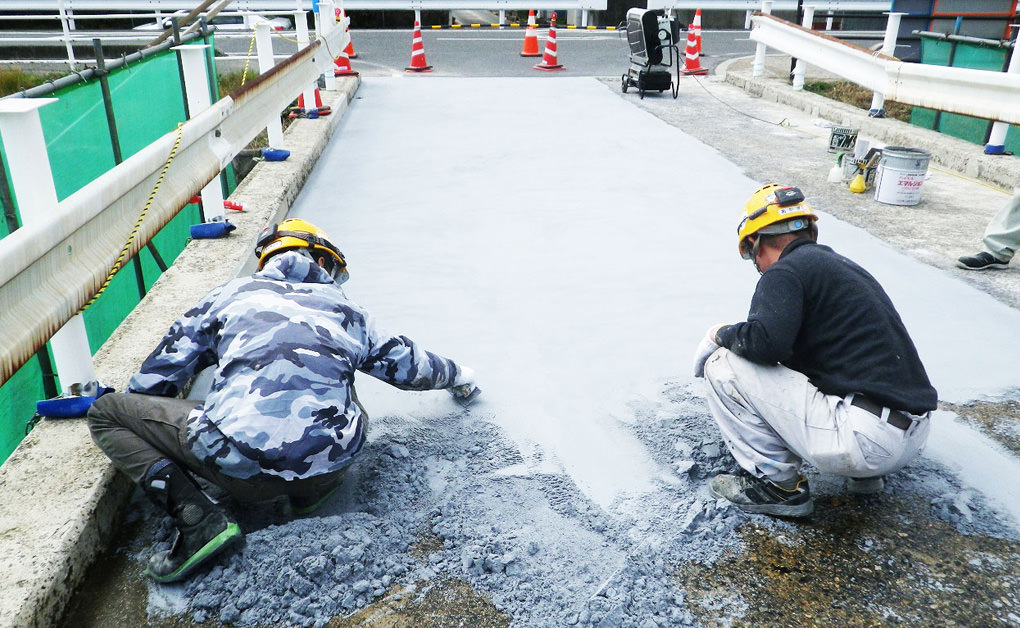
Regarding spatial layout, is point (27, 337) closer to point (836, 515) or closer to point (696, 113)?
point (836, 515)

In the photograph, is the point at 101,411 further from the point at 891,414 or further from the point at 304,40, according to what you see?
the point at 304,40

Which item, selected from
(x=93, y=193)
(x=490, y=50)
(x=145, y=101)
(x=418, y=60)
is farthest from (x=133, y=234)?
(x=490, y=50)

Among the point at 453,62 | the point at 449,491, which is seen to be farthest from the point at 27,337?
the point at 453,62

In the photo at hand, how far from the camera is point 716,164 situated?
289 inches

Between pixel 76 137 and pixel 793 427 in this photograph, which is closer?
pixel 793 427

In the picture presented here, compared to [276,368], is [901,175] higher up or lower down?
lower down

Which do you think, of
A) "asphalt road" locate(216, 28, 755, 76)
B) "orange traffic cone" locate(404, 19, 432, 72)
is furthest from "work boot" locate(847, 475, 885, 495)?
"orange traffic cone" locate(404, 19, 432, 72)

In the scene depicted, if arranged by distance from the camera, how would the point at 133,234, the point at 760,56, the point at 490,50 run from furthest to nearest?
the point at 490,50 < the point at 760,56 < the point at 133,234

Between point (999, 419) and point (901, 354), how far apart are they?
1.06m

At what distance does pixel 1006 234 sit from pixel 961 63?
4503 mm

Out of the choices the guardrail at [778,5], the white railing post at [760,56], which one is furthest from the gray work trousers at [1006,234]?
the guardrail at [778,5]

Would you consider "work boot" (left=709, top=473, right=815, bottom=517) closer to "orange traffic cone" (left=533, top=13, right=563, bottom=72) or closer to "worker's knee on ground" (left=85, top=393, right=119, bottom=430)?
"worker's knee on ground" (left=85, top=393, right=119, bottom=430)

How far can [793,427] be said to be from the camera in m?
2.78

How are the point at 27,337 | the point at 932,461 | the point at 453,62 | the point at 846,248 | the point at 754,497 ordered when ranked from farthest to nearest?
1. the point at 453,62
2. the point at 846,248
3. the point at 932,461
4. the point at 754,497
5. the point at 27,337
